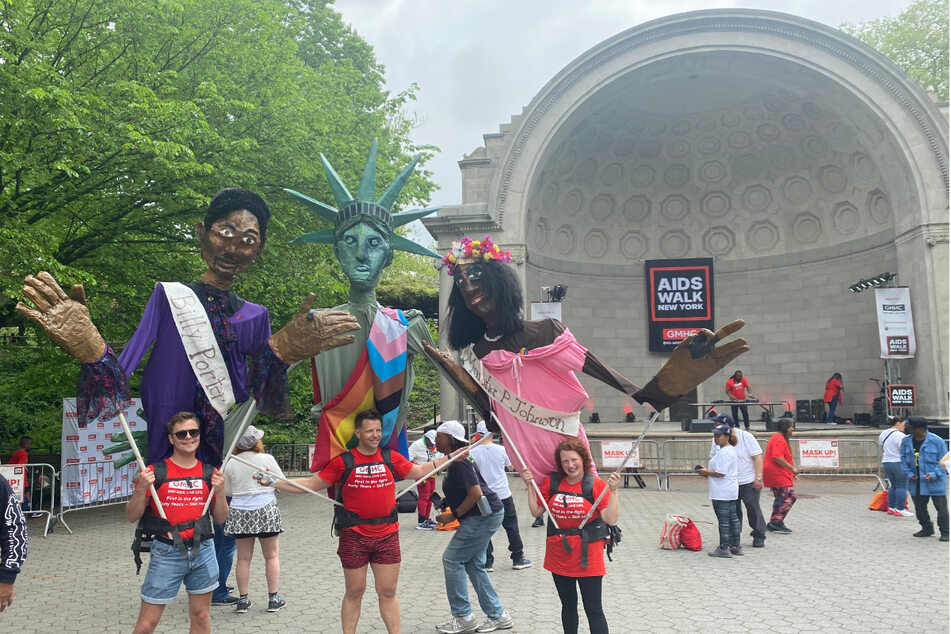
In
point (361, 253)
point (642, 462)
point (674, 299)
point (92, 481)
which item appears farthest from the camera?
point (674, 299)

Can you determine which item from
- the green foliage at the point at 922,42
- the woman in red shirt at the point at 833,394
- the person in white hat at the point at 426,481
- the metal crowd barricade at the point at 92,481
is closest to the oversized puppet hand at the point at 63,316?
the person in white hat at the point at 426,481

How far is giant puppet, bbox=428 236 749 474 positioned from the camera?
184 inches

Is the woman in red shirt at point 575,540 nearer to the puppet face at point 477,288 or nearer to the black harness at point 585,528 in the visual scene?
the black harness at point 585,528

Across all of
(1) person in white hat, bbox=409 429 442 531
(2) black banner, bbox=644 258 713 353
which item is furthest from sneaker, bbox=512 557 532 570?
(2) black banner, bbox=644 258 713 353

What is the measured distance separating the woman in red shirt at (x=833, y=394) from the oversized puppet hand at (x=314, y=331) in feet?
61.0

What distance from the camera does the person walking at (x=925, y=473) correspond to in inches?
339

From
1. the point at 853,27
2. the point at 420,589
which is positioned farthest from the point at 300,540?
the point at 853,27

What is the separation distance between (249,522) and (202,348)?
2444 mm

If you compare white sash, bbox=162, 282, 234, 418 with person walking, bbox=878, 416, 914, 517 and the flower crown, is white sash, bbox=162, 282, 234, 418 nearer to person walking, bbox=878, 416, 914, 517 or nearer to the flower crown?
the flower crown

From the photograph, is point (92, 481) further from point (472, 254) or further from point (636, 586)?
point (472, 254)

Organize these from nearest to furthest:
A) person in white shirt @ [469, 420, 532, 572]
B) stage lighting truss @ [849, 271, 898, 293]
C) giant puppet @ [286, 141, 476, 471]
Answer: giant puppet @ [286, 141, 476, 471] < person in white shirt @ [469, 420, 532, 572] < stage lighting truss @ [849, 271, 898, 293]

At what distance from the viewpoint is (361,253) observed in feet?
16.3

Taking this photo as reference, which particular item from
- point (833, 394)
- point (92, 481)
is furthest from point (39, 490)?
point (833, 394)

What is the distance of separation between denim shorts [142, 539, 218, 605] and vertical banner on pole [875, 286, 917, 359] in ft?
57.6
